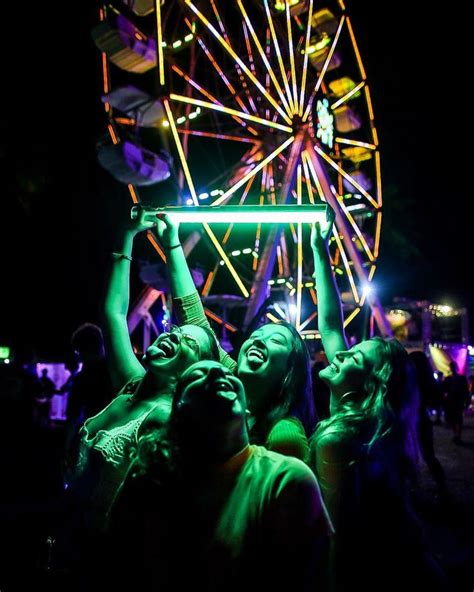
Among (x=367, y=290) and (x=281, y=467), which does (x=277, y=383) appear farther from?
(x=367, y=290)

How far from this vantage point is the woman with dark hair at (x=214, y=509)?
116cm

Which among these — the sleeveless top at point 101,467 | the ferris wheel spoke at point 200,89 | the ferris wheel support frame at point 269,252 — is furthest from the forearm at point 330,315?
the ferris wheel spoke at point 200,89

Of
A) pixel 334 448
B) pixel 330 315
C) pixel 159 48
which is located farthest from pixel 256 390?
pixel 159 48

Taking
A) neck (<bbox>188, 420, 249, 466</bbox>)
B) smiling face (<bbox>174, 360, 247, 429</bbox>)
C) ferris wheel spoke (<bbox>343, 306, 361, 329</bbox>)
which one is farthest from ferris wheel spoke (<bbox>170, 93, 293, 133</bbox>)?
neck (<bbox>188, 420, 249, 466</bbox>)

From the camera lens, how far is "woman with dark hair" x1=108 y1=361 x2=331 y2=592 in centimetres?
116

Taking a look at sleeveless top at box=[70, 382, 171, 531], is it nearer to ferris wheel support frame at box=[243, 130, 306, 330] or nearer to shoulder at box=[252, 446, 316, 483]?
shoulder at box=[252, 446, 316, 483]

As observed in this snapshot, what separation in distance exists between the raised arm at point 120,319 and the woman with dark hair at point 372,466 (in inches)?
37.5

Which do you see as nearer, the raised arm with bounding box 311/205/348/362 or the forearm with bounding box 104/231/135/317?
the raised arm with bounding box 311/205/348/362

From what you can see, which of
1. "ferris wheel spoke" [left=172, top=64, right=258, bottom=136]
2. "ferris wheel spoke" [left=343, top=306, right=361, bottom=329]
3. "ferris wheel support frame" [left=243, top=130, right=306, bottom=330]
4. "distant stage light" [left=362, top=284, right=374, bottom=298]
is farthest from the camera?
"distant stage light" [left=362, top=284, right=374, bottom=298]

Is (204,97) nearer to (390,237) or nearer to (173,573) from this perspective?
(173,573)

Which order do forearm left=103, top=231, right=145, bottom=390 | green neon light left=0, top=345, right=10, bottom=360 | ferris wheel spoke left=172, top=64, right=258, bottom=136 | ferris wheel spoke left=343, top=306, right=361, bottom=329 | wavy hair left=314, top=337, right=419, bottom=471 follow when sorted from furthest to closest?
green neon light left=0, top=345, right=10, bottom=360, ferris wheel spoke left=343, top=306, right=361, bottom=329, ferris wheel spoke left=172, top=64, right=258, bottom=136, forearm left=103, top=231, right=145, bottom=390, wavy hair left=314, top=337, right=419, bottom=471

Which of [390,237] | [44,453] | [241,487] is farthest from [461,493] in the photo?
[390,237]

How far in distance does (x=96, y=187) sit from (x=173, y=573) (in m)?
16.9

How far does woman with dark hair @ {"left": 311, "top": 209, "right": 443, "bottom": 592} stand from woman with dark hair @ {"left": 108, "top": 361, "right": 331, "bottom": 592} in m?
0.44
